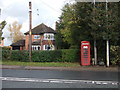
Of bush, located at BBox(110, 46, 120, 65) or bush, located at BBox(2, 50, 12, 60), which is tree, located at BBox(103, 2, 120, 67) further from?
bush, located at BBox(2, 50, 12, 60)

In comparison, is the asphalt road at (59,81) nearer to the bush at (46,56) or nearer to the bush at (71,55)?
the bush at (71,55)

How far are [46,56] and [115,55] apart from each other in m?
8.08

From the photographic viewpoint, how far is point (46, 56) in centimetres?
1997

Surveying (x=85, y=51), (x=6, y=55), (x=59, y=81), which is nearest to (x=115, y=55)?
(x=85, y=51)

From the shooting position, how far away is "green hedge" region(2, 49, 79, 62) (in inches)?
762

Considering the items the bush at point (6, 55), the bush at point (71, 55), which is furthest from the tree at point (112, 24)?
the bush at point (6, 55)

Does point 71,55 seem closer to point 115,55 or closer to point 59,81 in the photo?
point 115,55

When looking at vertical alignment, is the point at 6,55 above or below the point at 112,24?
below

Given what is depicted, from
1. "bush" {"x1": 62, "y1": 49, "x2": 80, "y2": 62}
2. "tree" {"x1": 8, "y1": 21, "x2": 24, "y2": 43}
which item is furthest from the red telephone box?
"tree" {"x1": 8, "y1": 21, "x2": 24, "y2": 43}

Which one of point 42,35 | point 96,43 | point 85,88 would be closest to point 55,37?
point 42,35

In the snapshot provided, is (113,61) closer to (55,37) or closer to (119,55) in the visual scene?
(119,55)

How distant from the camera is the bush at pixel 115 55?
15.9m

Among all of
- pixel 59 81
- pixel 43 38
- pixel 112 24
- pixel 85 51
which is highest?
pixel 43 38

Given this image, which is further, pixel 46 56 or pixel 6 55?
pixel 6 55
